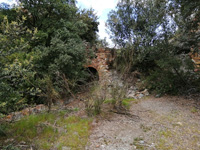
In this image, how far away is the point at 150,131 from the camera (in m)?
3.36

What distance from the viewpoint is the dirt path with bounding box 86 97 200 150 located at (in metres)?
2.77

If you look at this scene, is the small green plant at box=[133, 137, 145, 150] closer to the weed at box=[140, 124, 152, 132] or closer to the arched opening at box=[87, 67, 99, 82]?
the weed at box=[140, 124, 152, 132]

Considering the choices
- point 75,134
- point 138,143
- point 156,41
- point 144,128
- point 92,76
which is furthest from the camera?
point 156,41

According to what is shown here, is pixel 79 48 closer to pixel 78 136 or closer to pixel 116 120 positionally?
pixel 116 120

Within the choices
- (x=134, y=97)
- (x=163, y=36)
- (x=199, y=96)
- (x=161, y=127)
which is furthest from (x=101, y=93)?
(x=163, y=36)

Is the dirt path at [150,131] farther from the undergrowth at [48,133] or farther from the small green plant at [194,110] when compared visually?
the undergrowth at [48,133]

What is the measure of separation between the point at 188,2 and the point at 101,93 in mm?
4481

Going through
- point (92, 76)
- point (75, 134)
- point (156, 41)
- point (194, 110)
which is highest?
point (156, 41)

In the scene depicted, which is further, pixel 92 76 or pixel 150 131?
pixel 92 76

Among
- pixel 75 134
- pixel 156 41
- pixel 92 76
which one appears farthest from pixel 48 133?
pixel 156 41

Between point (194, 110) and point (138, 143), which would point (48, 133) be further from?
point (194, 110)

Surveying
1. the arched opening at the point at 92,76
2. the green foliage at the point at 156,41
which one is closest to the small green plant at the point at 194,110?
the green foliage at the point at 156,41

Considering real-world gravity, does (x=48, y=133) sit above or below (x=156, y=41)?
below

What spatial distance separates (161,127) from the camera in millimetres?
3543
